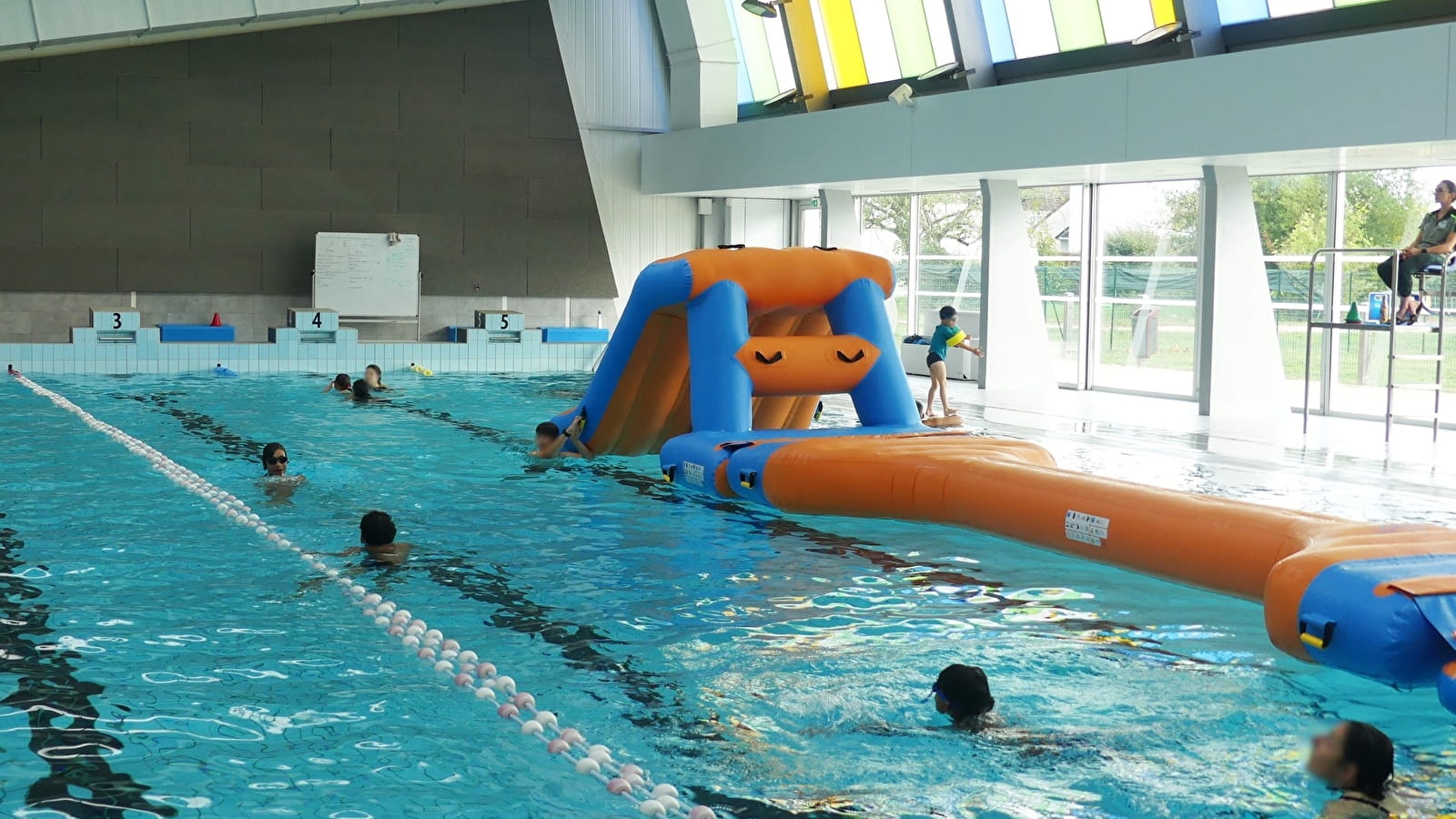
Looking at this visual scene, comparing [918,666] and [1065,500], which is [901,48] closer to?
[1065,500]

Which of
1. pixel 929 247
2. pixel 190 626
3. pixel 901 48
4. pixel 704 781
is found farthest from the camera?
pixel 929 247

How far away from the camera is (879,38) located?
1648 cm

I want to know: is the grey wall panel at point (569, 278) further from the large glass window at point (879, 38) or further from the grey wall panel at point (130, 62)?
the grey wall panel at point (130, 62)

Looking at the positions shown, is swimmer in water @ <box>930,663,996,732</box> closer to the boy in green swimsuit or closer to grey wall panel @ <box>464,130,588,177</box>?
the boy in green swimsuit

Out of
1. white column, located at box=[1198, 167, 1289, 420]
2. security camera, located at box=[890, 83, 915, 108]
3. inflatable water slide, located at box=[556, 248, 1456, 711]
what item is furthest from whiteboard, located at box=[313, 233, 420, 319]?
white column, located at box=[1198, 167, 1289, 420]

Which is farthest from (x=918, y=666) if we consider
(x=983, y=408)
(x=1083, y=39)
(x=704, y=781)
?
(x=1083, y=39)

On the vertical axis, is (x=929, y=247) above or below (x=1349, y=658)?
above

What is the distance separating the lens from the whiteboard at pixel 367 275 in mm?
18438

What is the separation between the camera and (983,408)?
13344 mm

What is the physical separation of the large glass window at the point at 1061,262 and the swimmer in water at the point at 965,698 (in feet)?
41.0

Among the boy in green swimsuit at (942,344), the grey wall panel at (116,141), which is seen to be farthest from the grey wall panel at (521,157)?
the boy in green swimsuit at (942,344)

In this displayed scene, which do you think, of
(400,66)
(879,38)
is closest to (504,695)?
(879,38)

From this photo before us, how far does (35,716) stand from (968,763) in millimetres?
2592

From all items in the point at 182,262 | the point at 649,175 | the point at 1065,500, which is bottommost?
the point at 1065,500
